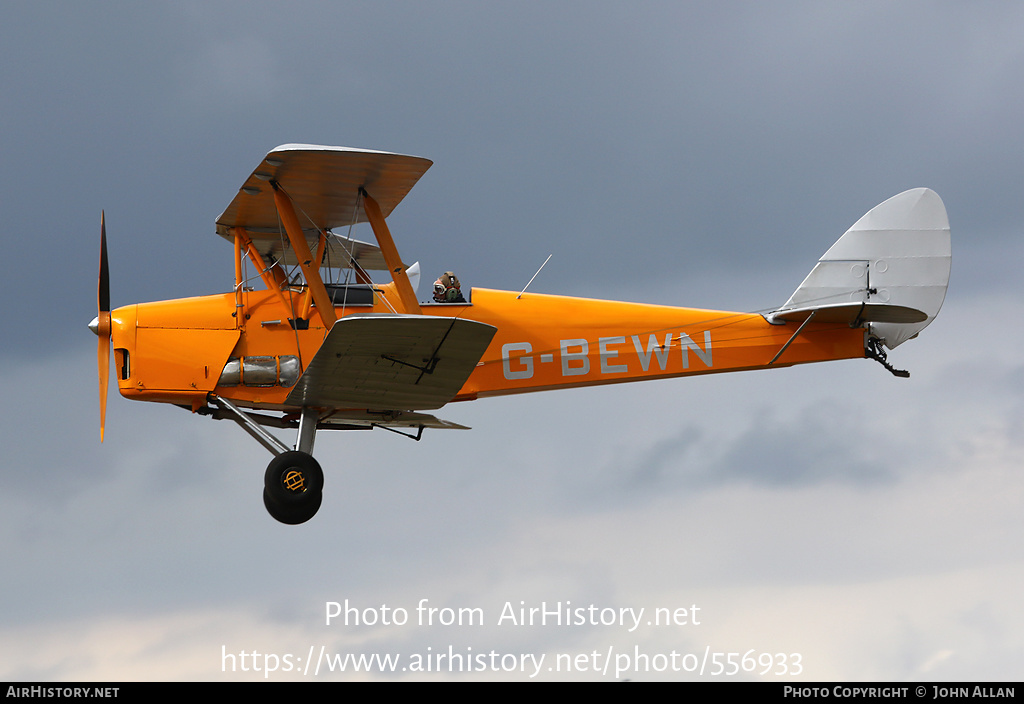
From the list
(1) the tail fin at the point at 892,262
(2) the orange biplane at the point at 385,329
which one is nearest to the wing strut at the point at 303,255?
(2) the orange biplane at the point at 385,329

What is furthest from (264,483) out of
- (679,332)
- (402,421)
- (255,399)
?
(679,332)

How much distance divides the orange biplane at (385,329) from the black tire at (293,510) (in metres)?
0.02

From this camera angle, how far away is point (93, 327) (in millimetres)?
12906

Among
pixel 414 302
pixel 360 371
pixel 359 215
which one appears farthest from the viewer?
pixel 359 215

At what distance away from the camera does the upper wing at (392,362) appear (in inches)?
430

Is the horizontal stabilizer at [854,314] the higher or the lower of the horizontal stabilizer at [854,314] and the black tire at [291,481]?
the higher

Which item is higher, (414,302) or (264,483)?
(414,302)

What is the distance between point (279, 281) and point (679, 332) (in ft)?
15.8

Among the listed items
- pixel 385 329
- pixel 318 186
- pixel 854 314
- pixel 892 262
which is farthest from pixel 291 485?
pixel 892 262

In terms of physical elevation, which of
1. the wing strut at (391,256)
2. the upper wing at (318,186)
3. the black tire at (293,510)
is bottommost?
the black tire at (293,510)

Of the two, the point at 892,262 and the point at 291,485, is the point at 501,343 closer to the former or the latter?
the point at 291,485

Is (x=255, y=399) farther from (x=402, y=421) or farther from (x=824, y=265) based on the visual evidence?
(x=824, y=265)

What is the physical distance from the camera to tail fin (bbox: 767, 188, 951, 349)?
14633 mm

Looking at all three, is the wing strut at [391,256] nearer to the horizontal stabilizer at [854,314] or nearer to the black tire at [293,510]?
the black tire at [293,510]
